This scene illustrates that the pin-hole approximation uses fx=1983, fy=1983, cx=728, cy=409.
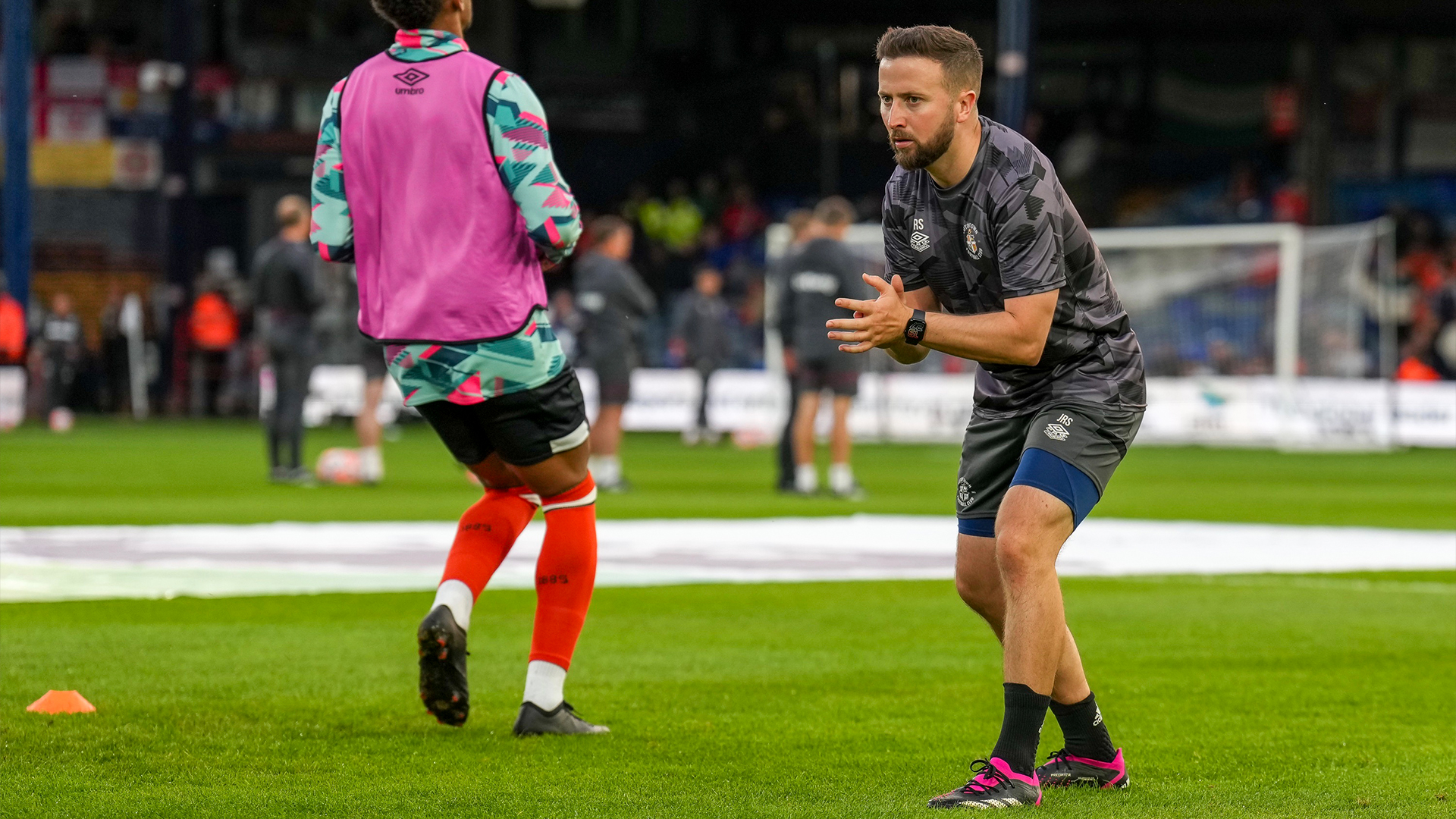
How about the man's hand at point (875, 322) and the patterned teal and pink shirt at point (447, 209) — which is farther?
the patterned teal and pink shirt at point (447, 209)

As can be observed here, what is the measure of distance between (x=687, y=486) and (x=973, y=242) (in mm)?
12138

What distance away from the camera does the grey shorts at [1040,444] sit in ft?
15.2

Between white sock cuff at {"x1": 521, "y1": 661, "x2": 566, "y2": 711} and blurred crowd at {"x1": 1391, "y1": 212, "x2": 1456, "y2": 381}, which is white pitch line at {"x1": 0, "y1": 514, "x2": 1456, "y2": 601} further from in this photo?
blurred crowd at {"x1": 1391, "y1": 212, "x2": 1456, "y2": 381}

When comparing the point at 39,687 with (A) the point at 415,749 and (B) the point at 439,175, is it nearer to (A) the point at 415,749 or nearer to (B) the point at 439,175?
(A) the point at 415,749

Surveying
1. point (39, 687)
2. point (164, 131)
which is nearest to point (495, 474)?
point (39, 687)

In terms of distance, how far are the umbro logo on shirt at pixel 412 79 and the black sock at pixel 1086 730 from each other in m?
2.26

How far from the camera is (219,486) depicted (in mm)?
16094

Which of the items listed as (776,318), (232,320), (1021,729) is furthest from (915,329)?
(232,320)

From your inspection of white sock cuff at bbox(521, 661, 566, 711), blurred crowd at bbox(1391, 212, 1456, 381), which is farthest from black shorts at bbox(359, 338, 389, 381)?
blurred crowd at bbox(1391, 212, 1456, 381)

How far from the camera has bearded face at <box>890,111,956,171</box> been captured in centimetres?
458

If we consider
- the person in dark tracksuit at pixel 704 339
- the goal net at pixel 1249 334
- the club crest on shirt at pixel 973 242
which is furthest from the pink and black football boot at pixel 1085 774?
the person in dark tracksuit at pixel 704 339

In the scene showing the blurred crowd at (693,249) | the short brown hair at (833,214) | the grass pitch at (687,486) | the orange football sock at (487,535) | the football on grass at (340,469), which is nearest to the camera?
the orange football sock at (487,535)

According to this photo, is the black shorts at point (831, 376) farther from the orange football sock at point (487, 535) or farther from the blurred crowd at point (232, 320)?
the blurred crowd at point (232, 320)

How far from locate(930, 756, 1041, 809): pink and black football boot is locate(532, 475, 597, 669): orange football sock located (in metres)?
1.37
